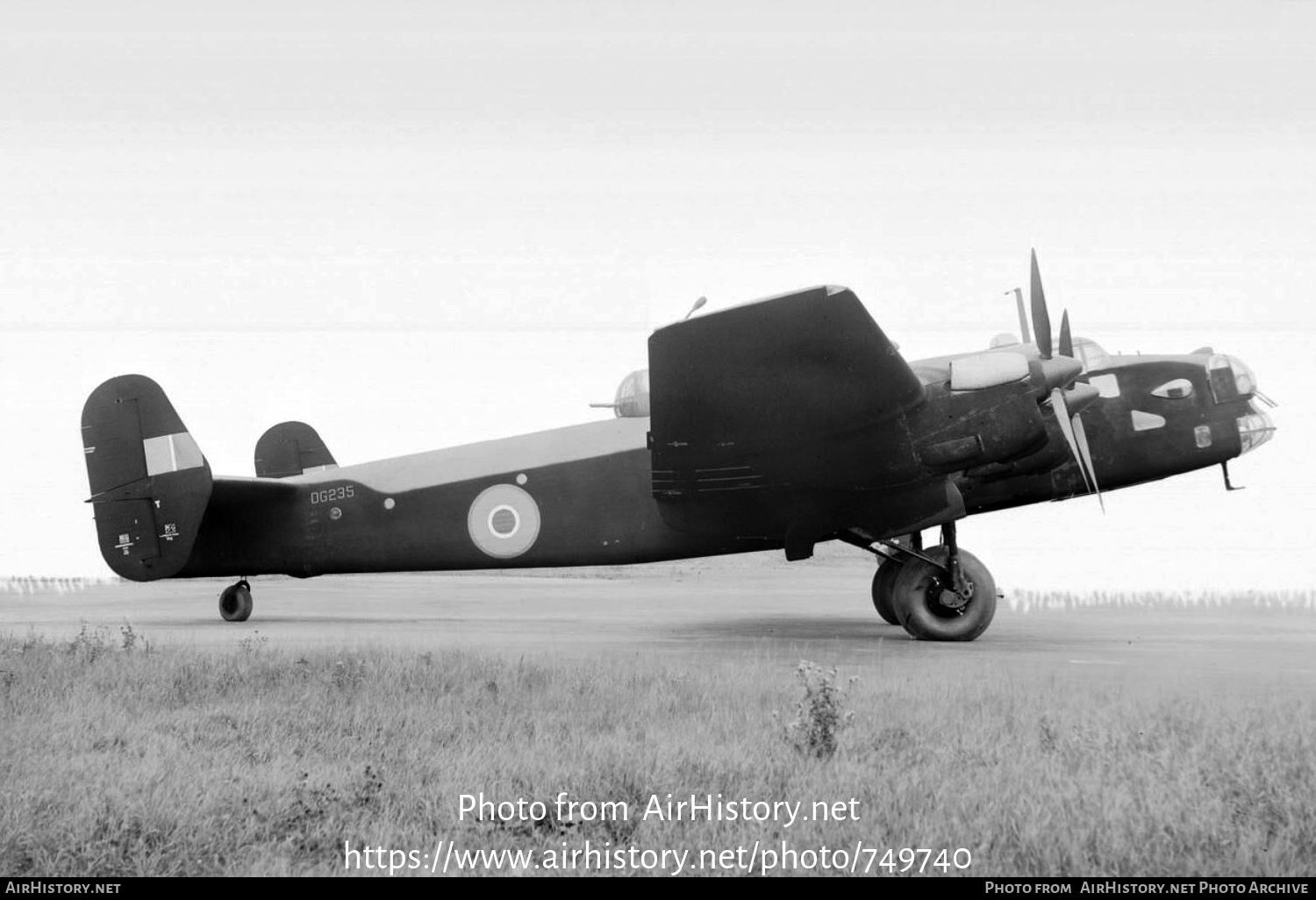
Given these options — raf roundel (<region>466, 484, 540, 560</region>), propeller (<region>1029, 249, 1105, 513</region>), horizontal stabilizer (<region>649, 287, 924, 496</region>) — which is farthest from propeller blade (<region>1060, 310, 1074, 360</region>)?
raf roundel (<region>466, 484, 540, 560</region>)

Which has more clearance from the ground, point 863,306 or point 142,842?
point 863,306

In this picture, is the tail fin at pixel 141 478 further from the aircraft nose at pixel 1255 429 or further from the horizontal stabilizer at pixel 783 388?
the aircraft nose at pixel 1255 429

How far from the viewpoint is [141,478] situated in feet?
54.9

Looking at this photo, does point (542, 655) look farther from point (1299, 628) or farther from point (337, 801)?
point (1299, 628)

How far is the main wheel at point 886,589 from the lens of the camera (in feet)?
48.5

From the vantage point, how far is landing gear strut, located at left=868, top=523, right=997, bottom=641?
42.9 ft

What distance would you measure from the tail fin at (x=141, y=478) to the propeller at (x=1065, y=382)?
12.6 metres

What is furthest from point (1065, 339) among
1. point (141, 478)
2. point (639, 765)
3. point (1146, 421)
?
point (141, 478)

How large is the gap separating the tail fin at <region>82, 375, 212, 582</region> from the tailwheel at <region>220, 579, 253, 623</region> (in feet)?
3.67

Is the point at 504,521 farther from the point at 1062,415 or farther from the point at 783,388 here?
the point at 1062,415

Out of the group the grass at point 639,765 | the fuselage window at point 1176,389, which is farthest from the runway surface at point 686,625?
the fuselage window at point 1176,389

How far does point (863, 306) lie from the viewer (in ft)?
33.9
